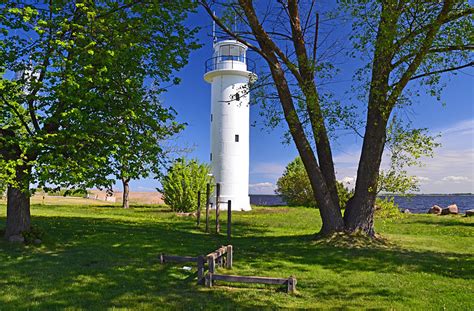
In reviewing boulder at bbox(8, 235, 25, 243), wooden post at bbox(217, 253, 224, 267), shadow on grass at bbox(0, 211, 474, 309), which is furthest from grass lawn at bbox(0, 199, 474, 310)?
wooden post at bbox(217, 253, 224, 267)

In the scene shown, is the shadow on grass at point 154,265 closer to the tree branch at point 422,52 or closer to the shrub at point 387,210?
the shrub at point 387,210

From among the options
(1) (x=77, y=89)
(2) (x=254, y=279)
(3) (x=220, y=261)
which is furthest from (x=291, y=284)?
(1) (x=77, y=89)

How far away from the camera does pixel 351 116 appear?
45.1 feet

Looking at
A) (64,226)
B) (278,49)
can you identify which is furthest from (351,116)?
(64,226)

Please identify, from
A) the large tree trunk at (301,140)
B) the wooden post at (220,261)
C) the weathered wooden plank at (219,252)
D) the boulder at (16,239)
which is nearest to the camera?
the weathered wooden plank at (219,252)

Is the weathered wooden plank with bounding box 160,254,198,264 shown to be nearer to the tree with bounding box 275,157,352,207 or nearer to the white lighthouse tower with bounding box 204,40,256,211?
the white lighthouse tower with bounding box 204,40,256,211

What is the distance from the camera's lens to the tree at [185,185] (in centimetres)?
2712

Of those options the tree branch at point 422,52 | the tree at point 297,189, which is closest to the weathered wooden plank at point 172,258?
the tree branch at point 422,52

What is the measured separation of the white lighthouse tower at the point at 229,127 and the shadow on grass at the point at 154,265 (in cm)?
1396

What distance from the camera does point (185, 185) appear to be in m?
27.4

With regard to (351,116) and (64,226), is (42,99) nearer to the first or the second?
(64,226)

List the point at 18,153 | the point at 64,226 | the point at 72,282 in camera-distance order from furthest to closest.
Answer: the point at 64,226 < the point at 18,153 < the point at 72,282

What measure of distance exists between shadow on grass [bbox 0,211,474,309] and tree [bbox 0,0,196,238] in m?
2.02

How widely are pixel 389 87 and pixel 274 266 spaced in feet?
23.5
